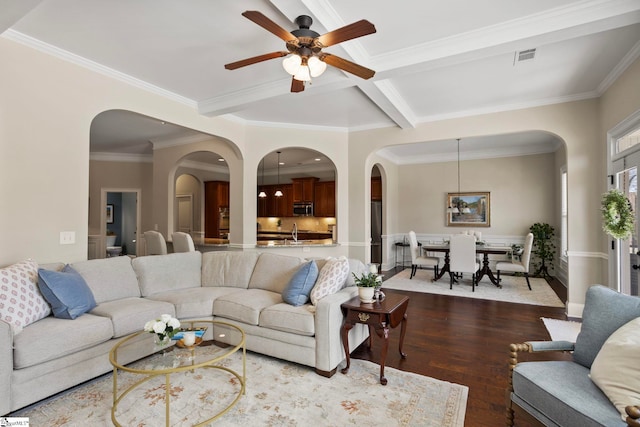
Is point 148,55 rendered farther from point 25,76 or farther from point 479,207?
point 479,207

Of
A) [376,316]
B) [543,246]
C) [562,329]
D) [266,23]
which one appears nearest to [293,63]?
[266,23]

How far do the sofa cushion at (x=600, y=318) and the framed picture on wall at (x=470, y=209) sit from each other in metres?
6.26

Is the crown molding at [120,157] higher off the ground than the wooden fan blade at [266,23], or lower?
higher

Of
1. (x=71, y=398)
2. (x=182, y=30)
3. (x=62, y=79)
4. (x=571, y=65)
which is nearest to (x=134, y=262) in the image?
(x=71, y=398)

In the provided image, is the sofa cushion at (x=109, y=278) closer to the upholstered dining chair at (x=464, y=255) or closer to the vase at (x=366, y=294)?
the vase at (x=366, y=294)

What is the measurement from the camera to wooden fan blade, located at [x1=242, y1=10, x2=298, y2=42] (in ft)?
6.66

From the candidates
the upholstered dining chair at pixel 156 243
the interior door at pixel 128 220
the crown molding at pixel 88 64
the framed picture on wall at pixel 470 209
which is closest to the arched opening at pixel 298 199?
the framed picture on wall at pixel 470 209

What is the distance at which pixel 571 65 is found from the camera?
139 inches

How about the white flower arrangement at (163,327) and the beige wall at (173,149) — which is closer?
the white flower arrangement at (163,327)

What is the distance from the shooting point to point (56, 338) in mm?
2316

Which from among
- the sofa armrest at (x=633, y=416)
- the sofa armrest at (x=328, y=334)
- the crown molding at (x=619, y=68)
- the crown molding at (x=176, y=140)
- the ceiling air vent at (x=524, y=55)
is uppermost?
the ceiling air vent at (x=524, y=55)

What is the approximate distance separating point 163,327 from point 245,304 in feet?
3.23

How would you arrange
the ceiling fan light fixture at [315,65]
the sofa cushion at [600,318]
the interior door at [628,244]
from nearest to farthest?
the sofa cushion at [600,318] → the ceiling fan light fixture at [315,65] → the interior door at [628,244]

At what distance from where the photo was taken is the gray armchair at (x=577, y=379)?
1455mm
